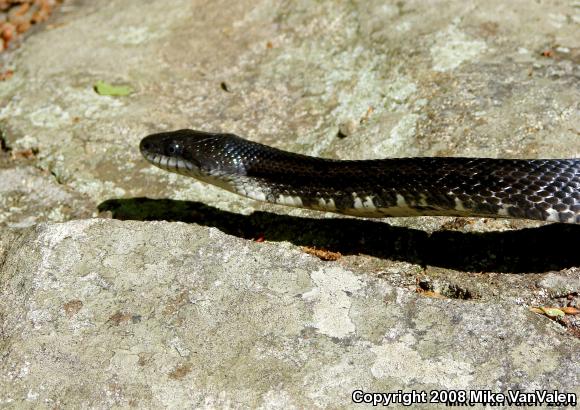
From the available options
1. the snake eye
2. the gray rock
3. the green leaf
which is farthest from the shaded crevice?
the gray rock

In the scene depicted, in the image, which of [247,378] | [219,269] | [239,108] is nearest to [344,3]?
[239,108]

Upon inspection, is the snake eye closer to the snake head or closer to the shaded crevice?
the snake head

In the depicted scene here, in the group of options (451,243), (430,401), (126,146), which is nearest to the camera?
(430,401)

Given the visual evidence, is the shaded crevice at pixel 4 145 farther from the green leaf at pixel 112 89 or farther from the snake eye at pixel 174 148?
the snake eye at pixel 174 148

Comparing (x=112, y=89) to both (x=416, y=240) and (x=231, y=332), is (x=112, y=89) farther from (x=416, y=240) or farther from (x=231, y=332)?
(x=231, y=332)

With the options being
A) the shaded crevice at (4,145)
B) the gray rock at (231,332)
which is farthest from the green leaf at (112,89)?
the gray rock at (231,332)

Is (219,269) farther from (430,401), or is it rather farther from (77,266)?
(430,401)

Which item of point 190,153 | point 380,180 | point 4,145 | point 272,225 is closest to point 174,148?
point 190,153
